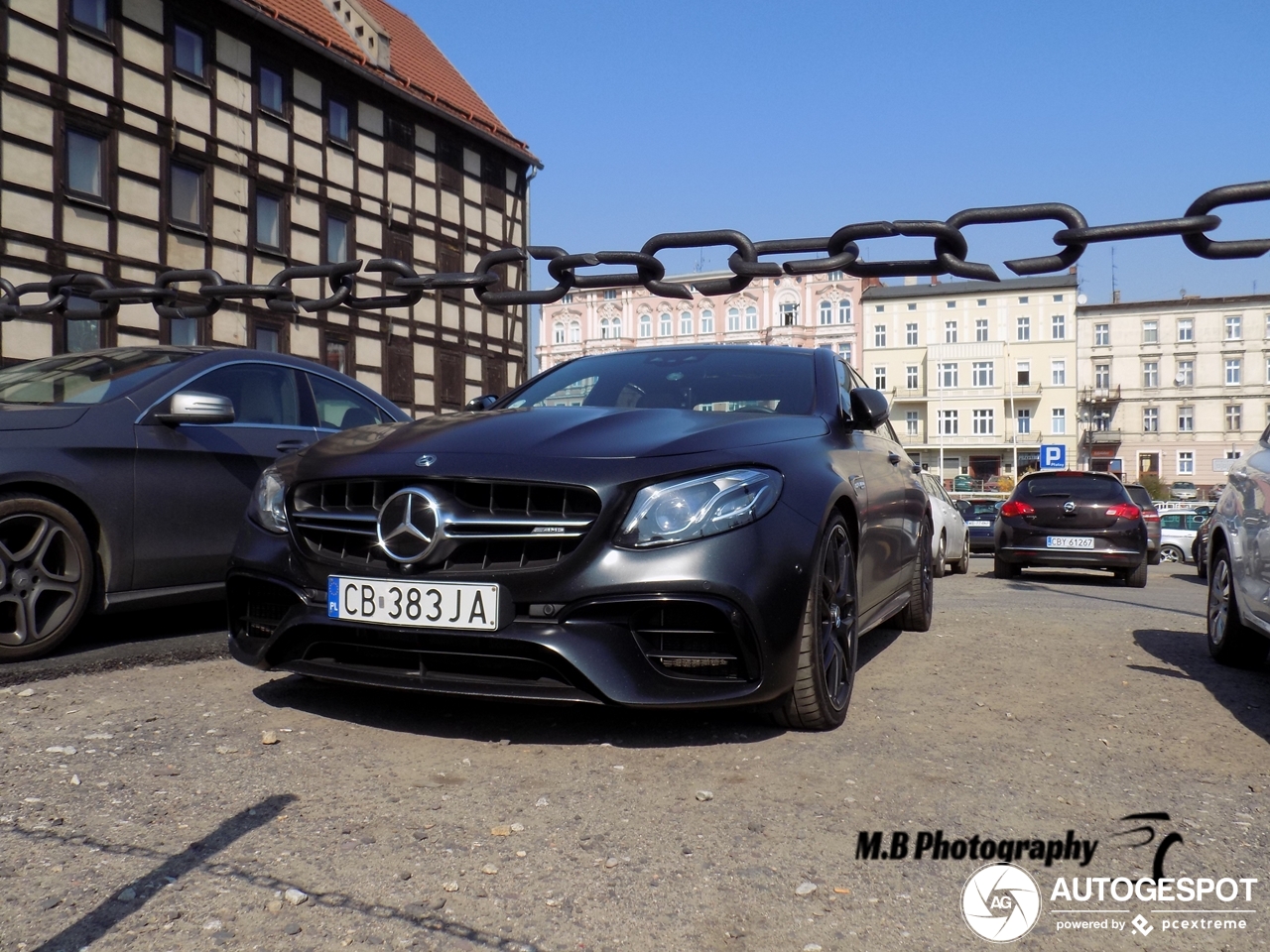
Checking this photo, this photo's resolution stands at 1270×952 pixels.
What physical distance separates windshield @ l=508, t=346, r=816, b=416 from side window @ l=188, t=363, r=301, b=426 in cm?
153

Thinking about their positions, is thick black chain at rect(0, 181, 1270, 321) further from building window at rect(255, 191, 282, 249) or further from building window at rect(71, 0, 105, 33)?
building window at rect(255, 191, 282, 249)

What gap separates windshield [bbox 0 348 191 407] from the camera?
4848 mm

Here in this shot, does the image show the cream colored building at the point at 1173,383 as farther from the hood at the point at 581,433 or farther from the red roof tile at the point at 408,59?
the hood at the point at 581,433

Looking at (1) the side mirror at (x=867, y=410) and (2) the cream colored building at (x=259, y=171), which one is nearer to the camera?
(1) the side mirror at (x=867, y=410)

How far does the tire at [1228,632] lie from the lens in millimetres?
4953

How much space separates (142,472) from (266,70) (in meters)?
19.3

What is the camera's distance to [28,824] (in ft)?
7.97

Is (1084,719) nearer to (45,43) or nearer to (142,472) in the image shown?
(142,472)

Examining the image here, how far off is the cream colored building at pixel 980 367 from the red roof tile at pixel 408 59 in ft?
162

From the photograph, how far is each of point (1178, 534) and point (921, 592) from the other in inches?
1121

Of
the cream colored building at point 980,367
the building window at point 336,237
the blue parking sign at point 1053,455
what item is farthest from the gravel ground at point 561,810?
the cream colored building at point 980,367

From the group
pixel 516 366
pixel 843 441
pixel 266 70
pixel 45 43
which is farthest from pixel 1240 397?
pixel 843 441

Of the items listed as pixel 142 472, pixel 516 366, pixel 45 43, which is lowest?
pixel 142 472

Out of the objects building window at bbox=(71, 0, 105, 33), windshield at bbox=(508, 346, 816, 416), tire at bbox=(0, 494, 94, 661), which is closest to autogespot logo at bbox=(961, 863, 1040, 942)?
windshield at bbox=(508, 346, 816, 416)
